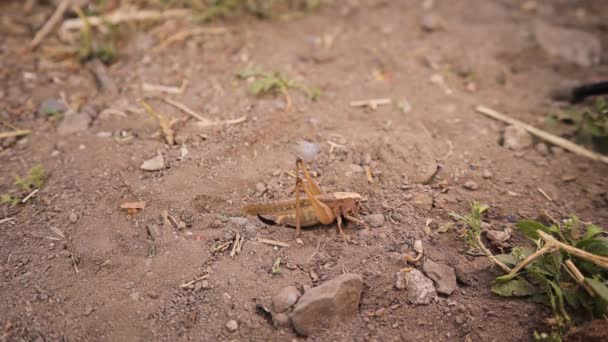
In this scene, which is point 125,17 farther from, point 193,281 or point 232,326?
point 232,326

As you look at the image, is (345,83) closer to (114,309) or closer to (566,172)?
(566,172)

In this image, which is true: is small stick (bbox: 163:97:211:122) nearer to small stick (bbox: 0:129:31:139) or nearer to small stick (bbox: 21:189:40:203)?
small stick (bbox: 0:129:31:139)

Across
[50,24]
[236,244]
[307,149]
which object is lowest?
[236,244]

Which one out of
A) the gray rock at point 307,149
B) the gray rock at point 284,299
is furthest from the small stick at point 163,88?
the gray rock at point 284,299

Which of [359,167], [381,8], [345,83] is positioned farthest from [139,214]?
[381,8]

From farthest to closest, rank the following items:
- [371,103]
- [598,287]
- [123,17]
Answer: [123,17], [371,103], [598,287]

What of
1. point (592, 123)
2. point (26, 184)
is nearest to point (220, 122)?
point (26, 184)

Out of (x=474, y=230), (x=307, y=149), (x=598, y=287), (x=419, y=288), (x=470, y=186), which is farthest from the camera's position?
(x=307, y=149)

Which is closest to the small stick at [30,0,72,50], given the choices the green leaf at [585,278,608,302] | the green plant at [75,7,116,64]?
the green plant at [75,7,116,64]
